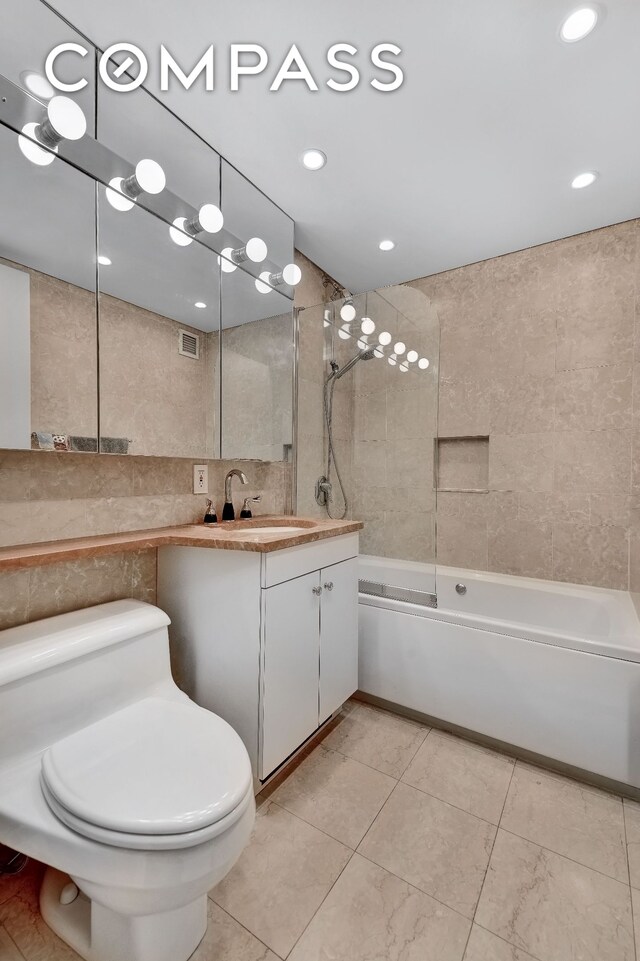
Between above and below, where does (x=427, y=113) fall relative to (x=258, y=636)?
above

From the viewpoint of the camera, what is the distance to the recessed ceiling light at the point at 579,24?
1.10m

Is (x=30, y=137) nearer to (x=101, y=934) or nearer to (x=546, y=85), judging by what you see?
(x=546, y=85)

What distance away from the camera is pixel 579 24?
1132mm

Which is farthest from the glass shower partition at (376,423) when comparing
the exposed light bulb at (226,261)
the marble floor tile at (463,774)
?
the marble floor tile at (463,774)

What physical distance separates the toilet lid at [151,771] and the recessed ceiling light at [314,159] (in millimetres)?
2009

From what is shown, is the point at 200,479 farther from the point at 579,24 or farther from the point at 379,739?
the point at 579,24

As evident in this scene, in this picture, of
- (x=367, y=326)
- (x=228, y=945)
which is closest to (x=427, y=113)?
(x=367, y=326)

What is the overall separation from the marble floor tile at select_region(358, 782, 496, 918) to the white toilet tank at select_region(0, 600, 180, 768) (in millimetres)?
800

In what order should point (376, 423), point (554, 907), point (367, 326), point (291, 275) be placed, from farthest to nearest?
point (376, 423) < point (367, 326) < point (291, 275) < point (554, 907)

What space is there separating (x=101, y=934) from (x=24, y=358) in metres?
1.42

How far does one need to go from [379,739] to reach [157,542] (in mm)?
1285

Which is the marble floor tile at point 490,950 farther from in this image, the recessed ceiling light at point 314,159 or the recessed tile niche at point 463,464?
the recessed ceiling light at point 314,159

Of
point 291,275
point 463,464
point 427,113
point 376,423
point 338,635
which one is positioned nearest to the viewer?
point 427,113

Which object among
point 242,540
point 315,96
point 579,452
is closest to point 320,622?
point 242,540
